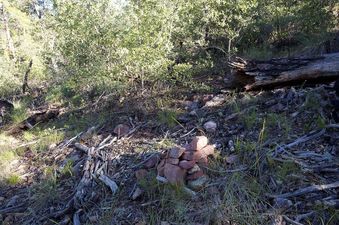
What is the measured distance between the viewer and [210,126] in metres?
3.84

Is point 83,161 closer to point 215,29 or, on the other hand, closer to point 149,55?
point 149,55

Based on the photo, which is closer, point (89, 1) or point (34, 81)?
point (89, 1)

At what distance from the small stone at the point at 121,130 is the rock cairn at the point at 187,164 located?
1157 millimetres

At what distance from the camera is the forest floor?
105 inches

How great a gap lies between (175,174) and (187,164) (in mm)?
151

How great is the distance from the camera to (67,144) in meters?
4.66

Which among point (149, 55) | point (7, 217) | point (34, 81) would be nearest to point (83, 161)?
point (7, 217)

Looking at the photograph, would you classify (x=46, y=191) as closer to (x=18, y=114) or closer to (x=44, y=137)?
(x=44, y=137)

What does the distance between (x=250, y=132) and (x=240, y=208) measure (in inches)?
41.5

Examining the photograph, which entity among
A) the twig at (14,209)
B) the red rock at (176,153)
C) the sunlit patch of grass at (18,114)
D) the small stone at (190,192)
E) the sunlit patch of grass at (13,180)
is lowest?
the twig at (14,209)

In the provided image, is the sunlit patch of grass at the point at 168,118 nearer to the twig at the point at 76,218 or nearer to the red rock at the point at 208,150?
the red rock at the point at 208,150

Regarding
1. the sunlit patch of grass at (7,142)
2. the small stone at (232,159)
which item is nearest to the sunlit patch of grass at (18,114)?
the sunlit patch of grass at (7,142)

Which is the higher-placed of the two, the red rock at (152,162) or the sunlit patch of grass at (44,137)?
the red rock at (152,162)

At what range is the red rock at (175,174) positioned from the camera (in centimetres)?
298
